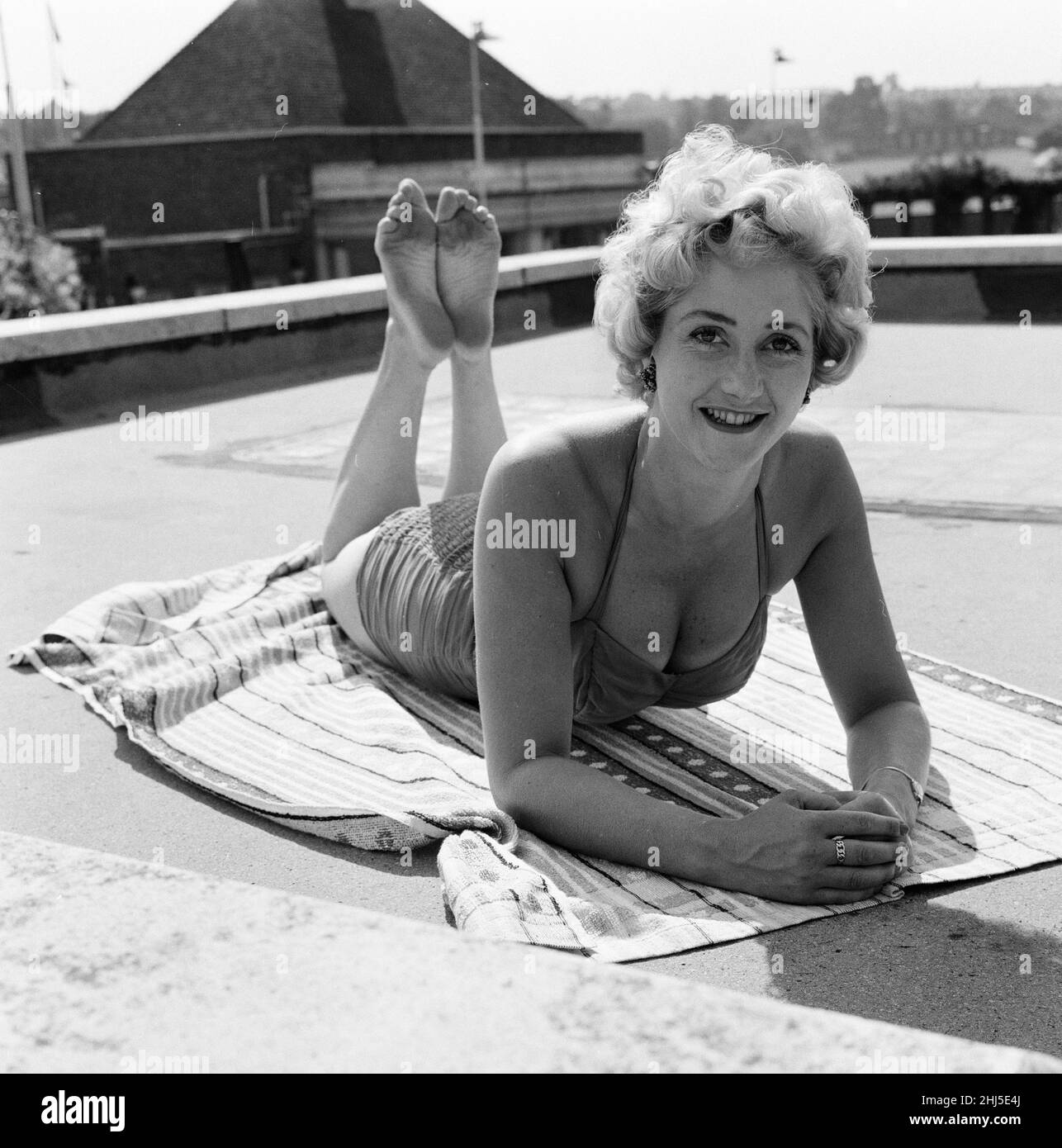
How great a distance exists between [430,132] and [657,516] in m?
42.2

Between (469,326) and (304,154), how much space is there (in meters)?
36.7

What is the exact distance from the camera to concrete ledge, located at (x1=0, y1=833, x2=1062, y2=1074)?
1.10m

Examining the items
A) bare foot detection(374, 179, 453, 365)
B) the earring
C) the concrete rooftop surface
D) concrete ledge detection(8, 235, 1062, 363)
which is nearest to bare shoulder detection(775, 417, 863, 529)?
the earring

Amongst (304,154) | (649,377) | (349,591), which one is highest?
(304,154)

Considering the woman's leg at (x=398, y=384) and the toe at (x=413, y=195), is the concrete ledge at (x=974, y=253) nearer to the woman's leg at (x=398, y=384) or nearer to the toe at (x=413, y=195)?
the toe at (x=413, y=195)

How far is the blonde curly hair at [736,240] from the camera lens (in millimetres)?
2445

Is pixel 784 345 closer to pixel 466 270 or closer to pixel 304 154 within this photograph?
pixel 466 270

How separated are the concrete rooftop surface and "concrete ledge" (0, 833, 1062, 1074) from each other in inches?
0.7

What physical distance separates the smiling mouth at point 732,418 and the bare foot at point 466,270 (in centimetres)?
179

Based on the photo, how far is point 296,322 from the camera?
988 centimetres

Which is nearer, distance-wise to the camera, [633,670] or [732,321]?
[732,321]

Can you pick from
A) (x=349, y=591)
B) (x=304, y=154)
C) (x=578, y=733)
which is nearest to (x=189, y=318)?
(x=349, y=591)

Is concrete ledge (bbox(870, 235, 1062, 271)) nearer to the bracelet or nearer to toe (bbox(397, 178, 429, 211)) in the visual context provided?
toe (bbox(397, 178, 429, 211))
